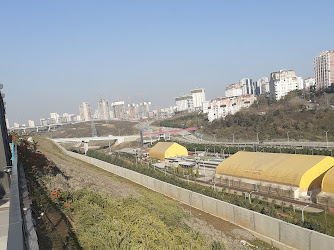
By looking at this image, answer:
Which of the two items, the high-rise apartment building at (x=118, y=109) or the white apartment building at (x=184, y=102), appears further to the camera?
the white apartment building at (x=184, y=102)

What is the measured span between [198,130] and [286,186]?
4438cm

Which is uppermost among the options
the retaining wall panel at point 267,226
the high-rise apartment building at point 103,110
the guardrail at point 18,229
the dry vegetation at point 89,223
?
the high-rise apartment building at point 103,110

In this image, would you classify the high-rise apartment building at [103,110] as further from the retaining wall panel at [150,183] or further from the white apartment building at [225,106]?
the retaining wall panel at [150,183]

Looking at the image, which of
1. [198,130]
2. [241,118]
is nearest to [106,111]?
[198,130]

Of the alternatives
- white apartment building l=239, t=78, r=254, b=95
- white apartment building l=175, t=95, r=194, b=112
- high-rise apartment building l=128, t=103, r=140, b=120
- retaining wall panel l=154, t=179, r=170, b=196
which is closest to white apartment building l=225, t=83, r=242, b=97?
white apartment building l=239, t=78, r=254, b=95

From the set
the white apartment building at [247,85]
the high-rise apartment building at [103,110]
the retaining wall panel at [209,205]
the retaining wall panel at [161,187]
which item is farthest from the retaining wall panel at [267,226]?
the white apartment building at [247,85]

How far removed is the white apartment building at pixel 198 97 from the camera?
139m

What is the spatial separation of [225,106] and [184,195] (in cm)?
5722

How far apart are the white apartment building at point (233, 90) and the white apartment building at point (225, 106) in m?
49.1

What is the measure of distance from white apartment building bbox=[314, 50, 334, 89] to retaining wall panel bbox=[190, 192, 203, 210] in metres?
60.9

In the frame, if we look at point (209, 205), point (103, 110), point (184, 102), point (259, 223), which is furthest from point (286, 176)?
point (184, 102)

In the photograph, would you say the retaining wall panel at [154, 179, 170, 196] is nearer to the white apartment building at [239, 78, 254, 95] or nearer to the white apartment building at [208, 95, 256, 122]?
the white apartment building at [208, 95, 256, 122]

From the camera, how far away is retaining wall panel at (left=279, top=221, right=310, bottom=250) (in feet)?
34.1

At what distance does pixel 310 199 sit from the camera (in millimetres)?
16469
